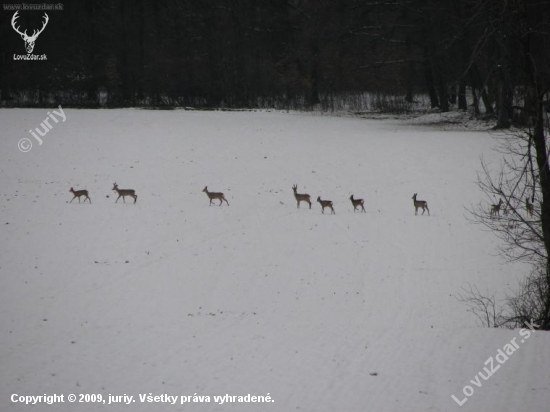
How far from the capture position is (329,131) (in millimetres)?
37156

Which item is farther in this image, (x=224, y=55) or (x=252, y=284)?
(x=224, y=55)

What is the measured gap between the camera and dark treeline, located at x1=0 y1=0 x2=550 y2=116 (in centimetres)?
4547

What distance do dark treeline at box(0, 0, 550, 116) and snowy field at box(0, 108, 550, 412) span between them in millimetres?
17896

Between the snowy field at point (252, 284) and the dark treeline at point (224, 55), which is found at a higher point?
the dark treeline at point (224, 55)

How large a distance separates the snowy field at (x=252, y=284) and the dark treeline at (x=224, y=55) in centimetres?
1790

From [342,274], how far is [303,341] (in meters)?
4.62

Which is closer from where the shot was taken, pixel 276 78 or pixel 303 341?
pixel 303 341

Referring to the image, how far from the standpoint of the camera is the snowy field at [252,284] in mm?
8406

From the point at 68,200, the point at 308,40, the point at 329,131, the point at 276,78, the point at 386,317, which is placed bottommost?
the point at 386,317

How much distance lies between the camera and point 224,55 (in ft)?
169

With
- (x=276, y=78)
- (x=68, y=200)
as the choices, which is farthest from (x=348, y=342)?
(x=276, y=78)

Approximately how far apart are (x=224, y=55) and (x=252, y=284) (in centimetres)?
4125

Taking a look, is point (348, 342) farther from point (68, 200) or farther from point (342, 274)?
point (68, 200)

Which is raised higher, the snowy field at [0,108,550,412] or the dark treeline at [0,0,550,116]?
the dark treeline at [0,0,550,116]
